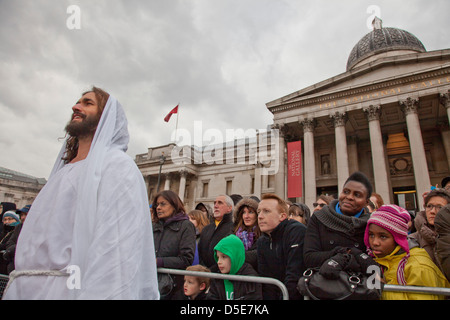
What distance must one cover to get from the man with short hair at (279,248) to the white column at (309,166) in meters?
14.9

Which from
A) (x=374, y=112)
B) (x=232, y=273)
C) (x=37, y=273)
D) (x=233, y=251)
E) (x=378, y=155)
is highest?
(x=374, y=112)

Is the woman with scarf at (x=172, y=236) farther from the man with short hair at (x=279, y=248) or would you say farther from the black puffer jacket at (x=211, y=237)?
the man with short hair at (x=279, y=248)

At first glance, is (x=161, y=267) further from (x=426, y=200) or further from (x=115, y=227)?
(x=426, y=200)

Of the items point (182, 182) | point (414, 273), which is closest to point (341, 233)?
point (414, 273)

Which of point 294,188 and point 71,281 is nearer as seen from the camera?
point 71,281

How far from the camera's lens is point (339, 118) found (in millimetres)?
17984

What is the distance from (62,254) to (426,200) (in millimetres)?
4450

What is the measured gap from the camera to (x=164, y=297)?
119 inches

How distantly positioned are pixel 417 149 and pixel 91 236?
1831cm

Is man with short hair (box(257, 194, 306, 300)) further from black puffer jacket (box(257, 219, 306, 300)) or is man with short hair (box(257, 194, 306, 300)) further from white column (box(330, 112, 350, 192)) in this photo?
white column (box(330, 112, 350, 192))

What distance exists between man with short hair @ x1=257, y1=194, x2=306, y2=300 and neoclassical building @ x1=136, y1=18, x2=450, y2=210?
1384 centimetres

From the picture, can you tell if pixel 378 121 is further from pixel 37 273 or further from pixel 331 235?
pixel 37 273

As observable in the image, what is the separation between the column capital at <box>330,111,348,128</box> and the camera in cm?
1788

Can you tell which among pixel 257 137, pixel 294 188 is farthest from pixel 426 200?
pixel 257 137
